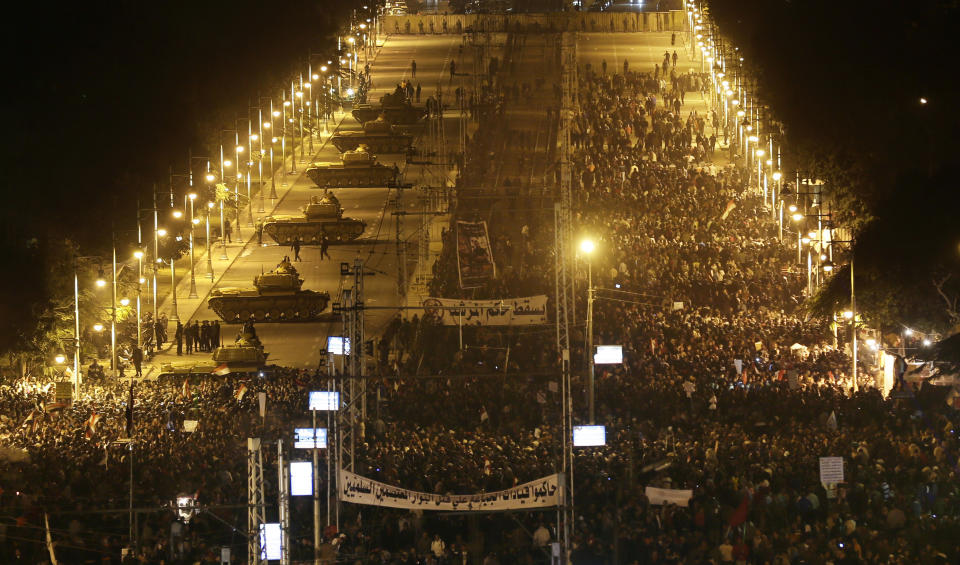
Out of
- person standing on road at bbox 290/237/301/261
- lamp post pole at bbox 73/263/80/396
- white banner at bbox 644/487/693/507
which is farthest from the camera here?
person standing on road at bbox 290/237/301/261

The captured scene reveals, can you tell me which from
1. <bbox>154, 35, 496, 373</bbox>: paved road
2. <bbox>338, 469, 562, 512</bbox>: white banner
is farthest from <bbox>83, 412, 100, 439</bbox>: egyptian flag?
<bbox>154, 35, 496, 373</bbox>: paved road

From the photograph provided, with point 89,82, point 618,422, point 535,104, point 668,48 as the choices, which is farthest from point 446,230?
point 668,48

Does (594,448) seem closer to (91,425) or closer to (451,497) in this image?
(451,497)

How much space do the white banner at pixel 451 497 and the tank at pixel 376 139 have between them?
166 feet

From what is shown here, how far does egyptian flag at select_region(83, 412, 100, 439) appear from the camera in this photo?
3828 centimetres

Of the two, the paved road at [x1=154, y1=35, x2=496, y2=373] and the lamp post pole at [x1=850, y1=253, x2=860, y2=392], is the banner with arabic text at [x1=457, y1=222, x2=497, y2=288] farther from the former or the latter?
the lamp post pole at [x1=850, y1=253, x2=860, y2=392]

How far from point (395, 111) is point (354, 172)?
10358mm

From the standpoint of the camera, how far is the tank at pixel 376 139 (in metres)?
80.2

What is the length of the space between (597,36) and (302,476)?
75.2m

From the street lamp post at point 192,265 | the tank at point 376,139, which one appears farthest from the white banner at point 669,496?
the tank at point 376,139

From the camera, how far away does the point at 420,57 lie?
333 feet

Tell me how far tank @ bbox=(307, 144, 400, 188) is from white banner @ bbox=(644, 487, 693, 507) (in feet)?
142

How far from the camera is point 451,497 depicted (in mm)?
29438

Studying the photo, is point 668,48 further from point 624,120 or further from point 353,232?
point 353,232
